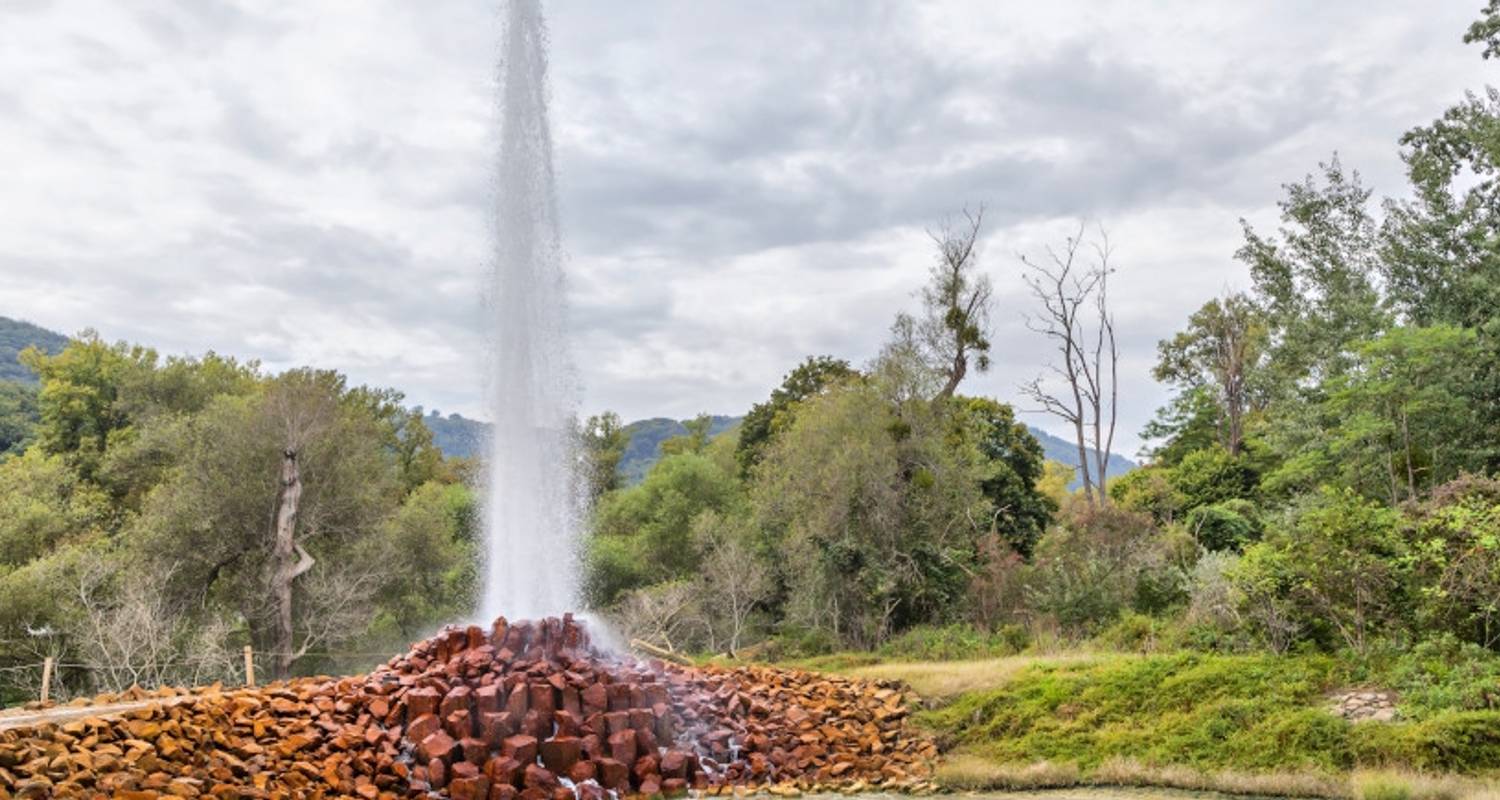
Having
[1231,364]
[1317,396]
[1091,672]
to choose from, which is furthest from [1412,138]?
[1091,672]

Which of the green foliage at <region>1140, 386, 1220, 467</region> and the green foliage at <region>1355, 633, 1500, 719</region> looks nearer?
the green foliage at <region>1355, 633, 1500, 719</region>

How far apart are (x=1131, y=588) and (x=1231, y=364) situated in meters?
22.6

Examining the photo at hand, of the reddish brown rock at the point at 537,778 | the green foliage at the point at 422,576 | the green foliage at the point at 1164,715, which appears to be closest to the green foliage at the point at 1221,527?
the green foliage at the point at 1164,715

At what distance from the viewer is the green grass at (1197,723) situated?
37.4 ft

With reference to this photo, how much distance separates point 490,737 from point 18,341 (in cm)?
15980

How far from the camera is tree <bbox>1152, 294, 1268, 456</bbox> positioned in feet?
130

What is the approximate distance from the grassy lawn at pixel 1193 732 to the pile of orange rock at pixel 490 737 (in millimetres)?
1221

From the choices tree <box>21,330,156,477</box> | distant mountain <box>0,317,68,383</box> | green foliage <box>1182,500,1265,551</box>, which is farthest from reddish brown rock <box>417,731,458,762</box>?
distant mountain <box>0,317,68,383</box>

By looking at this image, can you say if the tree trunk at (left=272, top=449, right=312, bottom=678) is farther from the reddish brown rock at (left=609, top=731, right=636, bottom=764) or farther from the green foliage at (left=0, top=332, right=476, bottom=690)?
the reddish brown rock at (left=609, top=731, right=636, bottom=764)

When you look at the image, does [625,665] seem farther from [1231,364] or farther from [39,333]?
[39,333]

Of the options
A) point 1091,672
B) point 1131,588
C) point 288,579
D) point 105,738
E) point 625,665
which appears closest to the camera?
point 105,738

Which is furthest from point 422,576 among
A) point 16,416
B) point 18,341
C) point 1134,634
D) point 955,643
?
point 18,341

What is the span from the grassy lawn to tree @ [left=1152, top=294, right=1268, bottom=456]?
24444 millimetres

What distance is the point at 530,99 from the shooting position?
57.4 feet
